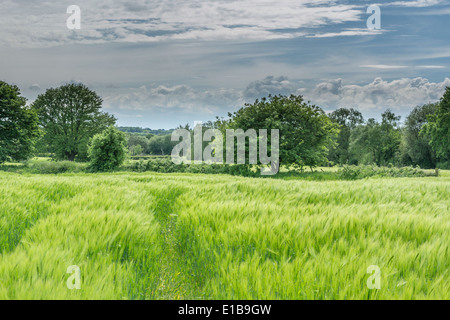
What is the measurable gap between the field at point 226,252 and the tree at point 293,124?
30.1 meters

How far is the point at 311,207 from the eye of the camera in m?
4.09

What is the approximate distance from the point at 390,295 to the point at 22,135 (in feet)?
175

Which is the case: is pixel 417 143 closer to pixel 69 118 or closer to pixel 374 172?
pixel 374 172

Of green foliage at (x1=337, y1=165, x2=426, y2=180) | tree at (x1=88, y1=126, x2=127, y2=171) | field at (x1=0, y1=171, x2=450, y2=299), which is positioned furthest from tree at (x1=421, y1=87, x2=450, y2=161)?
field at (x1=0, y1=171, x2=450, y2=299)

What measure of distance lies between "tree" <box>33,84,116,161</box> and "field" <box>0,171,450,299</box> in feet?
182

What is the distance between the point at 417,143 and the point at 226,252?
70.9m

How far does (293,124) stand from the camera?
35.5m

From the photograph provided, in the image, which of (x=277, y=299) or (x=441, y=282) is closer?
(x=277, y=299)

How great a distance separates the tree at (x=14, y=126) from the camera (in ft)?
139

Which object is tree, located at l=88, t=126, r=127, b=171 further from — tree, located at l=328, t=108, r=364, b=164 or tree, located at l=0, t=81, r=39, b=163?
tree, located at l=328, t=108, r=364, b=164

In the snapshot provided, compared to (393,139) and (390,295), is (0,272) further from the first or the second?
(393,139)

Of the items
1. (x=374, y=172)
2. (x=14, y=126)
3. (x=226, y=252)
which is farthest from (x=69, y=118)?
(x=226, y=252)

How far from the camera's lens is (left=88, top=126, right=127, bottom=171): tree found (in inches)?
1404
